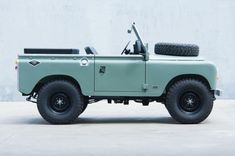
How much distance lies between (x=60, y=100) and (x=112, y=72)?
3.53ft

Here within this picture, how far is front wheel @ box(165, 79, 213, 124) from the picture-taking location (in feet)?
40.1

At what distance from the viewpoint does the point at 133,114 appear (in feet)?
47.1

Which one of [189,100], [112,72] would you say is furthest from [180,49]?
[112,72]

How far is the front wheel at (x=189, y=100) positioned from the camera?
12219mm

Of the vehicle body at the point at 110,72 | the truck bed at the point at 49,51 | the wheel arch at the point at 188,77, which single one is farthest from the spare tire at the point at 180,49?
the truck bed at the point at 49,51

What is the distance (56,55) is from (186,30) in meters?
5.85

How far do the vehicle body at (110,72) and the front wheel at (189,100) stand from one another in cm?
14

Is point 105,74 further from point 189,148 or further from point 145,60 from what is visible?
point 189,148

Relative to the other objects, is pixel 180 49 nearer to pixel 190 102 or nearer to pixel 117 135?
pixel 190 102

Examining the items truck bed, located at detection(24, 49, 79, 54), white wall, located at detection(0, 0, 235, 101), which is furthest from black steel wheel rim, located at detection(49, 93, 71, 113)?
white wall, located at detection(0, 0, 235, 101)

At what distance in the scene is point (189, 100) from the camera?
12.3 metres

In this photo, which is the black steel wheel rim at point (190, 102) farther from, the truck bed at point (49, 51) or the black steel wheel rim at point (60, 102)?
the truck bed at point (49, 51)

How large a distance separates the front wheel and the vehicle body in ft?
0.45

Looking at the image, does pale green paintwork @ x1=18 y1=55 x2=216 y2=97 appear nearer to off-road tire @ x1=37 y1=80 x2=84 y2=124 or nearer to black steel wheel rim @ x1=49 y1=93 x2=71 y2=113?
off-road tire @ x1=37 y1=80 x2=84 y2=124
